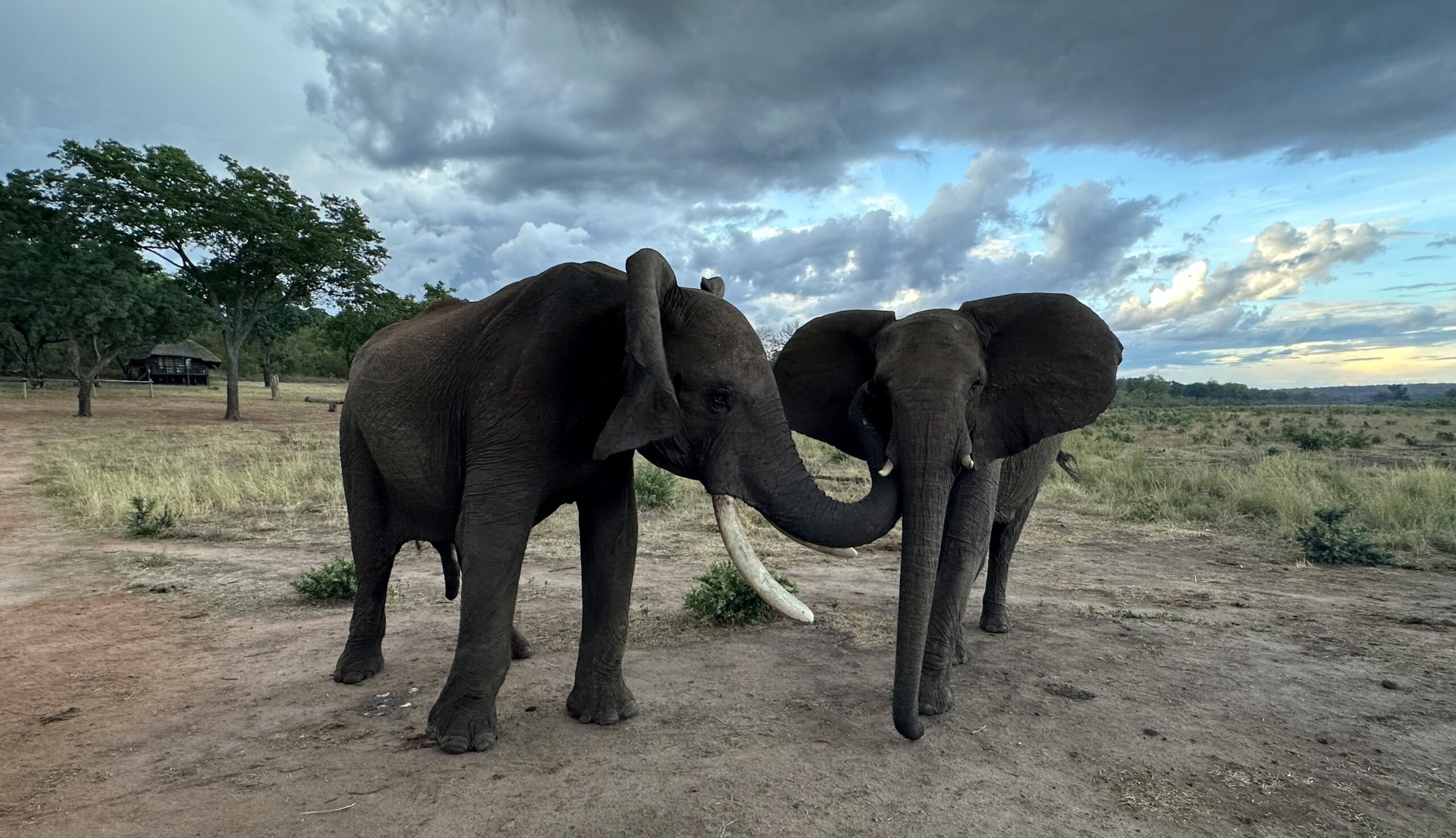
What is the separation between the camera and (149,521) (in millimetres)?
10742

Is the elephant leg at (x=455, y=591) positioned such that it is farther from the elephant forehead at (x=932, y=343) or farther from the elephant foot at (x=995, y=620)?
the elephant foot at (x=995, y=620)

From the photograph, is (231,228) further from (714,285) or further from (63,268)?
(714,285)

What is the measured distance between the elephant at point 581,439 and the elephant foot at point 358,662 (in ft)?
3.05

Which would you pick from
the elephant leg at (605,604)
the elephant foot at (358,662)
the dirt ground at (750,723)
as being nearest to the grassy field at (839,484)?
the dirt ground at (750,723)

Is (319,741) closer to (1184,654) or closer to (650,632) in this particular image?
(650,632)

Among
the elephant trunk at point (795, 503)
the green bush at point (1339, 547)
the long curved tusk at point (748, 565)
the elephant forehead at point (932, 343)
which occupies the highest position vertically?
the elephant forehead at point (932, 343)

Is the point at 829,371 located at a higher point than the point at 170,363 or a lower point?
lower

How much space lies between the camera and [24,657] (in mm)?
5582

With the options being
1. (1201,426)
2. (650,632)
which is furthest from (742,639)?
(1201,426)

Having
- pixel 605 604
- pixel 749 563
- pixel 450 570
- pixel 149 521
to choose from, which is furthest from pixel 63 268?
pixel 749 563

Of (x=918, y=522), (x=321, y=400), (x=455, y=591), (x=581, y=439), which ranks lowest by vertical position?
(x=455, y=591)

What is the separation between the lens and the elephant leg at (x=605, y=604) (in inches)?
177

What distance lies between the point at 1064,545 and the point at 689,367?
8478 millimetres

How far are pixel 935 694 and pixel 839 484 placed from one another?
10514 millimetres
